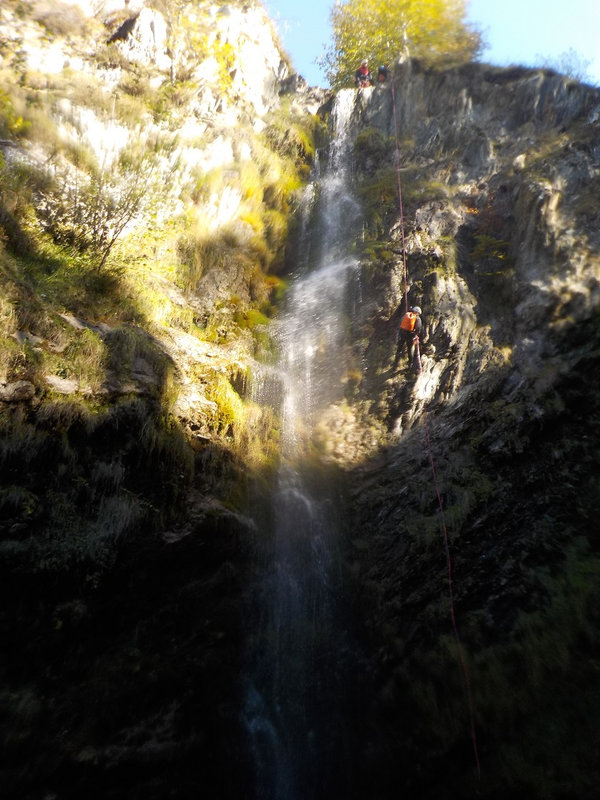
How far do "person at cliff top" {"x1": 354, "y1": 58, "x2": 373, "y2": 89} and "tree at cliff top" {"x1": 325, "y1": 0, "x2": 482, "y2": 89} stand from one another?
28.2 inches

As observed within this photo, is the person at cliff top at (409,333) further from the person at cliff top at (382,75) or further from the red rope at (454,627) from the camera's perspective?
the person at cliff top at (382,75)

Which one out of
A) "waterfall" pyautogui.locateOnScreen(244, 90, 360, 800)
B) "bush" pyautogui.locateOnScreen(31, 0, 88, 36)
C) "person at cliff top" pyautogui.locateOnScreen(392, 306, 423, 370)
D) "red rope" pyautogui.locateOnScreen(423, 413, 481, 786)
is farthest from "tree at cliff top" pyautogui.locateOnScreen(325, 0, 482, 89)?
"red rope" pyautogui.locateOnScreen(423, 413, 481, 786)

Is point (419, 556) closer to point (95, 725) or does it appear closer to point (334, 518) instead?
point (334, 518)

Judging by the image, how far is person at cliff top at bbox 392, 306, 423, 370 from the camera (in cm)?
795

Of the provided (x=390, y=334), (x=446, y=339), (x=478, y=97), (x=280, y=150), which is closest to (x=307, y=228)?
(x=280, y=150)

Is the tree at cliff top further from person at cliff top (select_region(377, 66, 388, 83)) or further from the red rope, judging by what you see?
the red rope

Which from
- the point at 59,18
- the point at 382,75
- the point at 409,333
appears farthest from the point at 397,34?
the point at 409,333

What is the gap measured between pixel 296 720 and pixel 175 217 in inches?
338

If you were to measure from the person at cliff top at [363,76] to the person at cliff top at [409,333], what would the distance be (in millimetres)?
10658

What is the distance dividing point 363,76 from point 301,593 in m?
16.0

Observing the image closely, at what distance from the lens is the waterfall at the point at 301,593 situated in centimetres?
480

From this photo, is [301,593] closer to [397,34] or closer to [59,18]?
[59,18]

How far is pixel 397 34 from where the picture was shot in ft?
49.4

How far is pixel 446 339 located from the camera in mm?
7750
